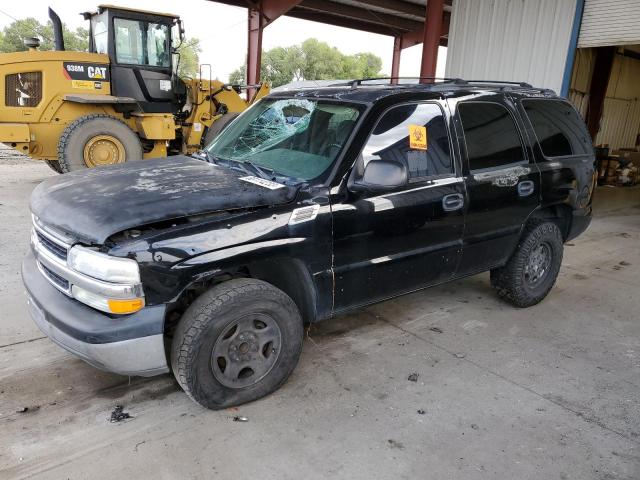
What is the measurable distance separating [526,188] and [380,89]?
1.56 m

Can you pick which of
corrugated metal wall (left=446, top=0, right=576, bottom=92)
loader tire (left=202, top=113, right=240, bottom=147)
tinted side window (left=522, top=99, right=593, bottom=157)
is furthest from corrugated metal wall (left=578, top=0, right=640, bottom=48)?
loader tire (left=202, top=113, right=240, bottom=147)

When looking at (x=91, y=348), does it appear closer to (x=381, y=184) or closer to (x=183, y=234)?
(x=183, y=234)

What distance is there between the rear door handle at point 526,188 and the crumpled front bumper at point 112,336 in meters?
3.01

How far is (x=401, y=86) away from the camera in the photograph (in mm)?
3680

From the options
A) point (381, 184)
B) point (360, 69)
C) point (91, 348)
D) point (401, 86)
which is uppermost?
point (360, 69)

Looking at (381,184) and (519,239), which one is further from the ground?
(381,184)

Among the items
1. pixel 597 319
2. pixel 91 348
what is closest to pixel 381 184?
pixel 91 348

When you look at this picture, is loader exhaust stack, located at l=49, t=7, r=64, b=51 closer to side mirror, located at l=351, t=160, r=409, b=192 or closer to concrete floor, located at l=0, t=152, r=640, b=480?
concrete floor, located at l=0, t=152, r=640, b=480

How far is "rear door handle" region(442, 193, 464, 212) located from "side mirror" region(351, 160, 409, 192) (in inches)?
23.0

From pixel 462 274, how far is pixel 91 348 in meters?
2.76

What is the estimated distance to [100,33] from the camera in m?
9.04

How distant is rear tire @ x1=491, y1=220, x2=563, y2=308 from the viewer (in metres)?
4.34

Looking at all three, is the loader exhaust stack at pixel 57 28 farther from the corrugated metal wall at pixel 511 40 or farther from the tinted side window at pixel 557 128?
the tinted side window at pixel 557 128

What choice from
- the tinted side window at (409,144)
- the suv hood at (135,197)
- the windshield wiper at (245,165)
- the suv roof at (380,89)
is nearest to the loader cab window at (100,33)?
the suv roof at (380,89)
